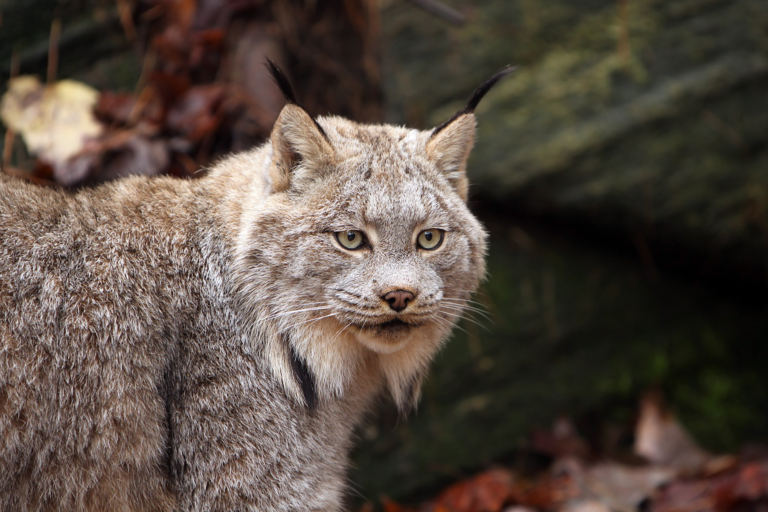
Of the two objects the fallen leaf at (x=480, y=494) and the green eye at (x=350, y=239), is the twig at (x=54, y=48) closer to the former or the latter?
the green eye at (x=350, y=239)

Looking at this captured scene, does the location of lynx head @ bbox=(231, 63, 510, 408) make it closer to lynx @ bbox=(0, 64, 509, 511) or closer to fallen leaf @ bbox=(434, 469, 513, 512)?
lynx @ bbox=(0, 64, 509, 511)

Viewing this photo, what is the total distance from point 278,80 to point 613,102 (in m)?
4.01

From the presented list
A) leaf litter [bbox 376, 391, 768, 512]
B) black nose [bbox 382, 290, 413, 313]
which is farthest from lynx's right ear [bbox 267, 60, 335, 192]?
leaf litter [bbox 376, 391, 768, 512]

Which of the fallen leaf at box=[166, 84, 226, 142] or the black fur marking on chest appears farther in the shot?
the fallen leaf at box=[166, 84, 226, 142]

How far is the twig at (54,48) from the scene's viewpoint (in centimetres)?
578

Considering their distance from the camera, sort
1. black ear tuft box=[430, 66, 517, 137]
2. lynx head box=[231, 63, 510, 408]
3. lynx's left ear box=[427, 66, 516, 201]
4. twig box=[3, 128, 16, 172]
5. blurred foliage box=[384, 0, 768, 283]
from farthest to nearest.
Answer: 1. blurred foliage box=[384, 0, 768, 283]
2. twig box=[3, 128, 16, 172]
3. lynx's left ear box=[427, 66, 516, 201]
4. black ear tuft box=[430, 66, 517, 137]
5. lynx head box=[231, 63, 510, 408]

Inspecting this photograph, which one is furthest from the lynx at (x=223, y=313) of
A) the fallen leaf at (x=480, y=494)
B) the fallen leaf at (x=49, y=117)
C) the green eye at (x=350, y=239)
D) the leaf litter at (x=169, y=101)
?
the fallen leaf at (x=480, y=494)

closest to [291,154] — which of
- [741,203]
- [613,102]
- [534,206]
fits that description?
[534,206]

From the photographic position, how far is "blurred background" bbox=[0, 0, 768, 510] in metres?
6.08

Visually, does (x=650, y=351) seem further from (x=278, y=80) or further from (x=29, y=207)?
(x=29, y=207)

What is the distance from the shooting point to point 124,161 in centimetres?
543

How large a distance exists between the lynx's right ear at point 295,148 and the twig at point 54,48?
2.88 m

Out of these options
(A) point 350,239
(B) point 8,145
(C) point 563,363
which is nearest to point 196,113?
(B) point 8,145

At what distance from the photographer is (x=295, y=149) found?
3924 mm
